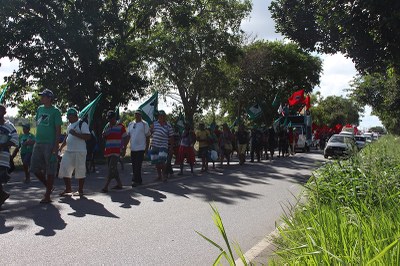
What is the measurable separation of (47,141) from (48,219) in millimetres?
1790

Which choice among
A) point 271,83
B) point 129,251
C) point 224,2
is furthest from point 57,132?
point 271,83

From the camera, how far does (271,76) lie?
50531 millimetres

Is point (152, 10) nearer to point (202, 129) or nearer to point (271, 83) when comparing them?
point (202, 129)

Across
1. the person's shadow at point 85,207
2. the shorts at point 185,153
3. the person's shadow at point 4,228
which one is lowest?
the person's shadow at point 4,228

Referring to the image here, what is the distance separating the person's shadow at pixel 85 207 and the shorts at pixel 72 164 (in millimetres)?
468

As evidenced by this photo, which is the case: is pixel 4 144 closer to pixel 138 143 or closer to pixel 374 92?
pixel 138 143

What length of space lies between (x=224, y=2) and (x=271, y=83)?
20.3 meters

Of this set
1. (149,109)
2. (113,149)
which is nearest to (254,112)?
(149,109)

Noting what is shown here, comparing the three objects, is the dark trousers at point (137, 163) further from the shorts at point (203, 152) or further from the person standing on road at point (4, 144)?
the shorts at point (203, 152)

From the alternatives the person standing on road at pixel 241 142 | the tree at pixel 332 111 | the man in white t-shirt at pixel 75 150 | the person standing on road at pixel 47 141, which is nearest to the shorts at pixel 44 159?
the person standing on road at pixel 47 141

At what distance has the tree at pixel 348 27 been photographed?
1415 cm

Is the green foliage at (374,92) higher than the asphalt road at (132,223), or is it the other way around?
the green foliage at (374,92)

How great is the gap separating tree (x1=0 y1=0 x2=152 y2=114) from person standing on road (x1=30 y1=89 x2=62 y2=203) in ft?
45.8

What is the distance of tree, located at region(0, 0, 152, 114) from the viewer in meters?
21.9
